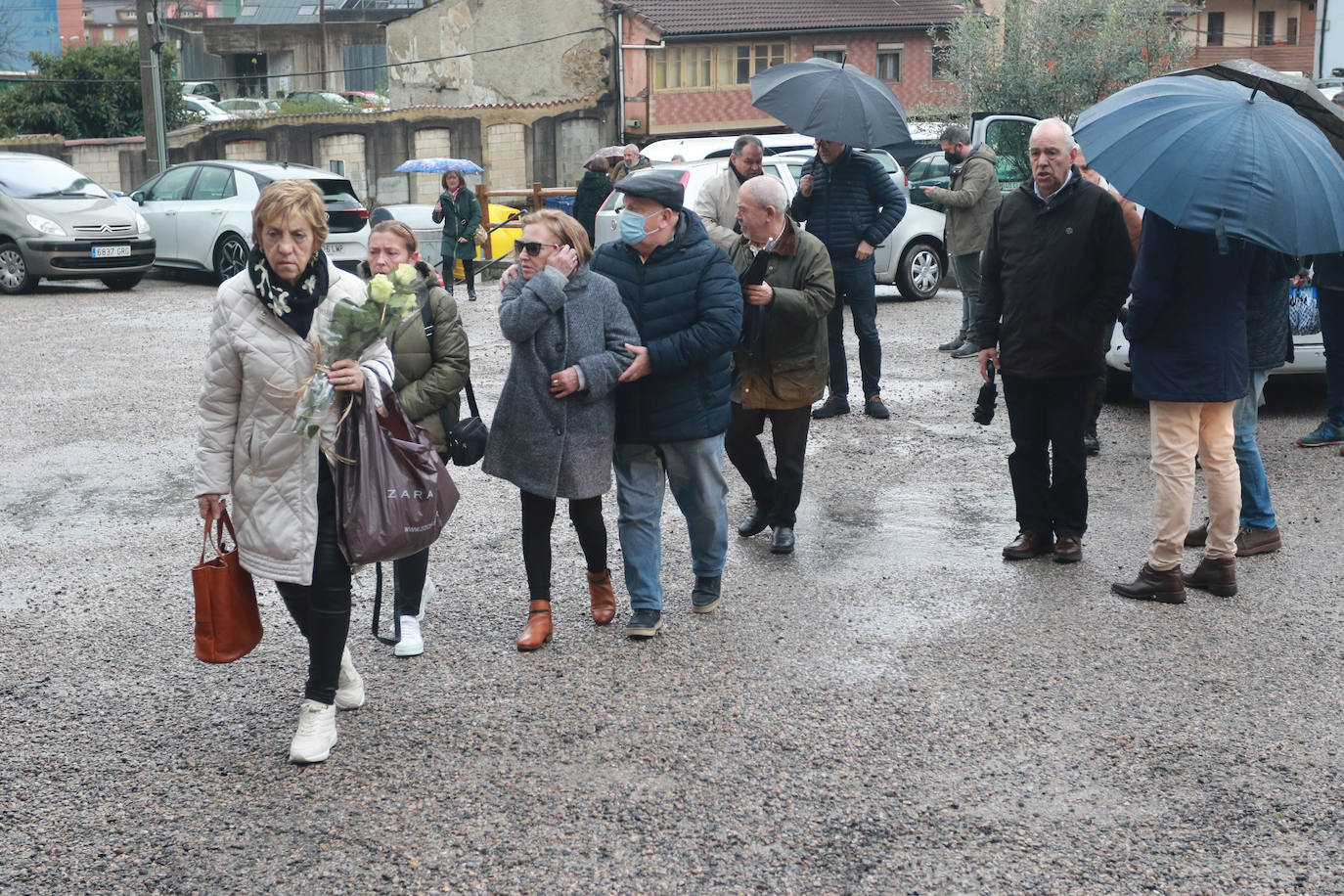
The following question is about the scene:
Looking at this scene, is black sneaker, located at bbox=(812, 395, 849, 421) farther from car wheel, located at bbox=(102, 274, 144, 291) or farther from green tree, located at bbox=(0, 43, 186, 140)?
green tree, located at bbox=(0, 43, 186, 140)

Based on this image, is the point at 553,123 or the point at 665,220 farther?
the point at 553,123

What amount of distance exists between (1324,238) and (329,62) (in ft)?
226

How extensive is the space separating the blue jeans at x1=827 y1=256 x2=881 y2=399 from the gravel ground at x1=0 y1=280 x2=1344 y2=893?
2111 mm

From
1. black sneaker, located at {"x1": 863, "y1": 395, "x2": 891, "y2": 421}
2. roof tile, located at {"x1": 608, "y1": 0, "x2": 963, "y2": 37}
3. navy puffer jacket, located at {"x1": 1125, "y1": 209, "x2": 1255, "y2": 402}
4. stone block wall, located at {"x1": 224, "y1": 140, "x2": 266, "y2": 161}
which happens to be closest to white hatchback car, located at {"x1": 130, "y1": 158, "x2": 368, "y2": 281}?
black sneaker, located at {"x1": 863, "y1": 395, "x2": 891, "y2": 421}

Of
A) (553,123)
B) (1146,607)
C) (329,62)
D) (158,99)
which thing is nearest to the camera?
(1146,607)

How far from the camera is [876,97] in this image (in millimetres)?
9234

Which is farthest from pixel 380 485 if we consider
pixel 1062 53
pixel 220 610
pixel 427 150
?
pixel 427 150

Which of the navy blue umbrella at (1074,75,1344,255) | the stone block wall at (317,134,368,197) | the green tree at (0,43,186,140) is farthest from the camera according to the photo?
the stone block wall at (317,134,368,197)

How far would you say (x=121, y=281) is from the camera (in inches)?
725

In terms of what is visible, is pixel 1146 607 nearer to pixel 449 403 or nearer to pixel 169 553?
pixel 449 403

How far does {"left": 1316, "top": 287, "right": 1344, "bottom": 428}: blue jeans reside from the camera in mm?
8250

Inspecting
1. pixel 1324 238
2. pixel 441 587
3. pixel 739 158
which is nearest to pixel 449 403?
pixel 441 587

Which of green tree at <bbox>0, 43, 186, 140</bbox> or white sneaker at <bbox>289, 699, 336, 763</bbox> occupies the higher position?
green tree at <bbox>0, 43, 186, 140</bbox>

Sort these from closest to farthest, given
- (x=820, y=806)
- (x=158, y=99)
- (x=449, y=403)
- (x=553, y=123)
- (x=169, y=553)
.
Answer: (x=820, y=806) → (x=449, y=403) → (x=169, y=553) → (x=158, y=99) → (x=553, y=123)
